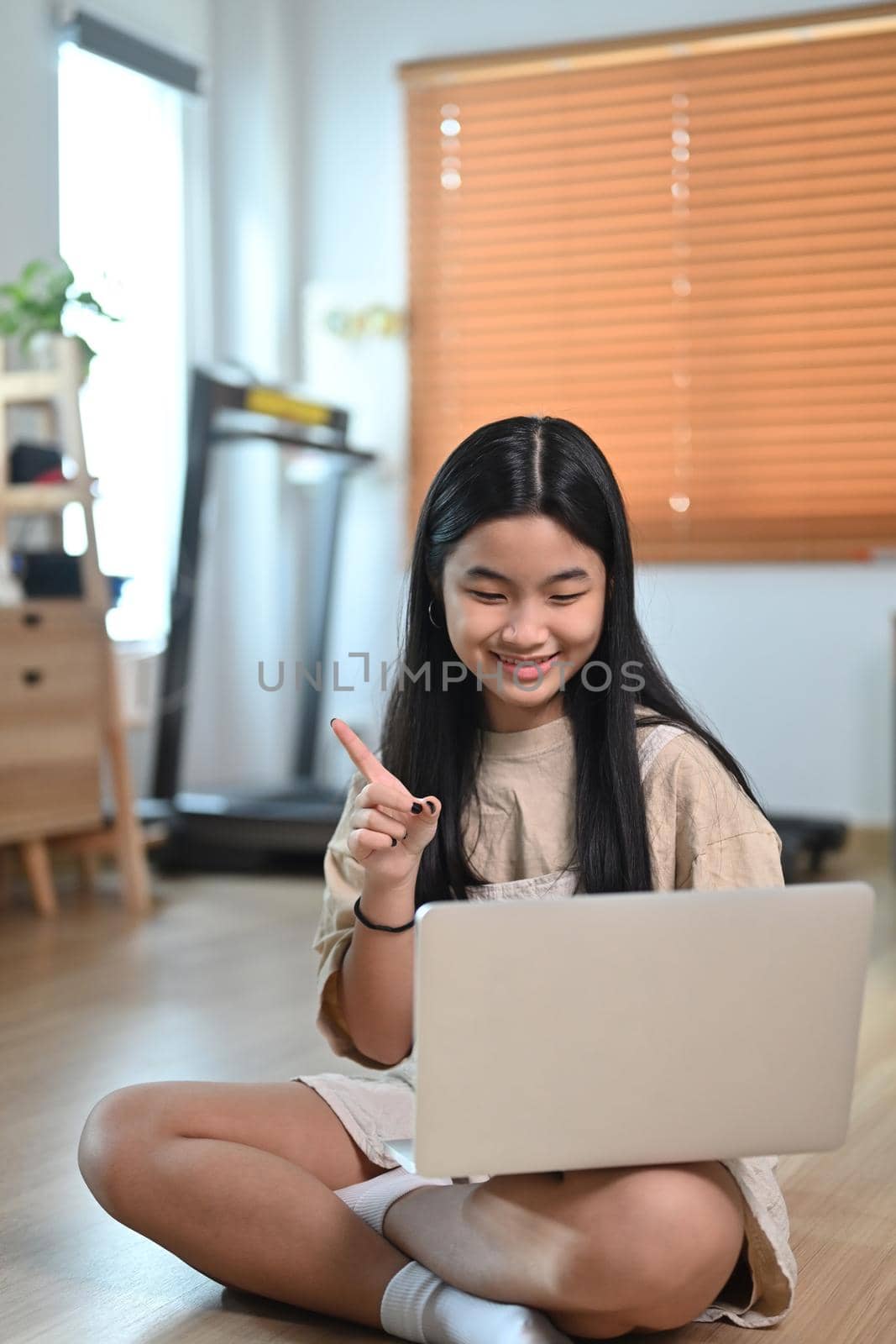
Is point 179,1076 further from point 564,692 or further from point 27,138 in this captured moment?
point 27,138

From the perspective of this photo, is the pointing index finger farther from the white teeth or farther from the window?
the window

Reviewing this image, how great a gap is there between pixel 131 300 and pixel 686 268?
146 cm

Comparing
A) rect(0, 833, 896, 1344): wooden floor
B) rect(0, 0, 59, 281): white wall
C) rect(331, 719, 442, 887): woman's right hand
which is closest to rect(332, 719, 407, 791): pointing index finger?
rect(331, 719, 442, 887): woman's right hand

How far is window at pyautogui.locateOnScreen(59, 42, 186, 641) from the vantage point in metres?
3.76

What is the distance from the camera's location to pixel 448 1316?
1086 mm

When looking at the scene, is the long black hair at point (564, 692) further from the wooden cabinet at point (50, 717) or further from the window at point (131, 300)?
the window at point (131, 300)

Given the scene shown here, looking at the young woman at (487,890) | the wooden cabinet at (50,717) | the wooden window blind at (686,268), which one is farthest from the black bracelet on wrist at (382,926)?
the wooden window blind at (686,268)

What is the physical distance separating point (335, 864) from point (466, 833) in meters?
0.11

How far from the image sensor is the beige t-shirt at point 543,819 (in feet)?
3.78

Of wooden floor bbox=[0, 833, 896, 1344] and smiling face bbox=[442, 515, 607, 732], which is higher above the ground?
smiling face bbox=[442, 515, 607, 732]

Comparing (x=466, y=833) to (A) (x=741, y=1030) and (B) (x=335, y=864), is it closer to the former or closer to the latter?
(B) (x=335, y=864)

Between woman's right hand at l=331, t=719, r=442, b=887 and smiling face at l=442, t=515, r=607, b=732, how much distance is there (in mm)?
138

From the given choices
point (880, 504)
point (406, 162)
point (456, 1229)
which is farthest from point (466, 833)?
point (406, 162)

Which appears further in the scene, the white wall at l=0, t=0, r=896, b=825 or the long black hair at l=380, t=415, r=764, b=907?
the white wall at l=0, t=0, r=896, b=825
